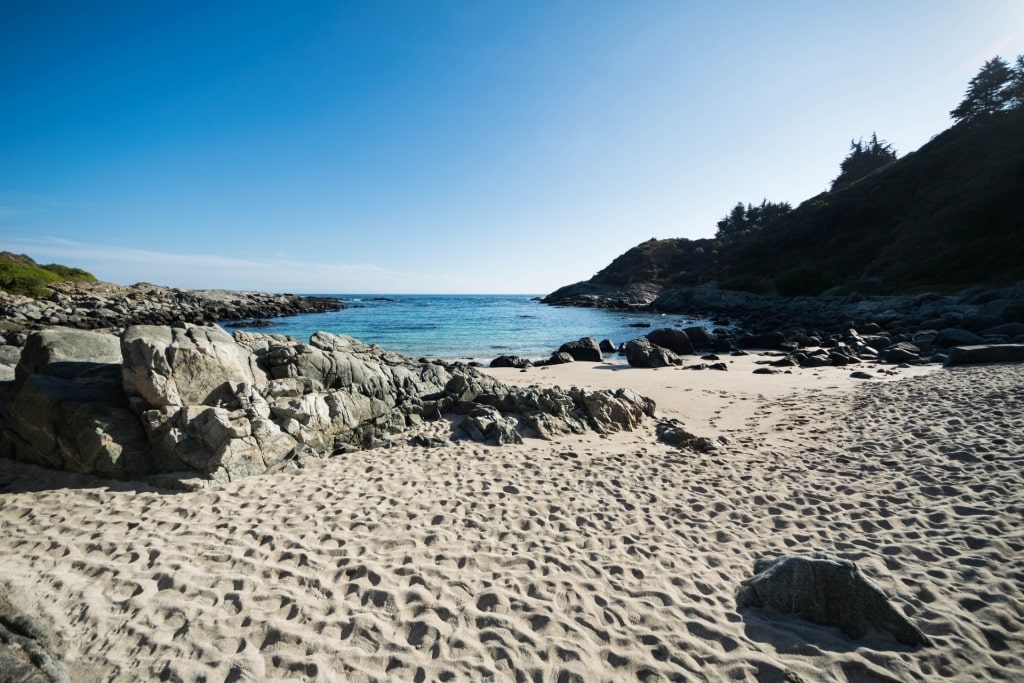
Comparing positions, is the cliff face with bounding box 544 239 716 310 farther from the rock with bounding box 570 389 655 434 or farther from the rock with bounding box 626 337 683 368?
the rock with bounding box 570 389 655 434

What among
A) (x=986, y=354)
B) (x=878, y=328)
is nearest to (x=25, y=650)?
(x=986, y=354)

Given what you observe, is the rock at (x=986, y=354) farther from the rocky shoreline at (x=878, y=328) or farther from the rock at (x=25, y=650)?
the rock at (x=25, y=650)

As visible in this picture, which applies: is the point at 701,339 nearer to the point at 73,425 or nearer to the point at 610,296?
the point at 73,425

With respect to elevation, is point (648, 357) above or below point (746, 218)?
below

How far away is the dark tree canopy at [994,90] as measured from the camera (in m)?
64.9

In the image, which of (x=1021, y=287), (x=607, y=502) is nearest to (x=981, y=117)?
(x=1021, y=287)

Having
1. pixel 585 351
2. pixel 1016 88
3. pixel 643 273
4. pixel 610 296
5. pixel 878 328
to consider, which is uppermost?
pixel 1016 88

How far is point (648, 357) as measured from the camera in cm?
2288

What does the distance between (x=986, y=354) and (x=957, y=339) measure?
6.00 m

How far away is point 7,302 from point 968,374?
6347 cm

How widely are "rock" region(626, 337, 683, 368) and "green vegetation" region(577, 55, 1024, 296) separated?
105 feet

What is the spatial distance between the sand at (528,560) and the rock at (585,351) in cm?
1592

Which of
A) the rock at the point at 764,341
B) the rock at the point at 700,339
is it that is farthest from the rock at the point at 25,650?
the rock at the point at 764,341

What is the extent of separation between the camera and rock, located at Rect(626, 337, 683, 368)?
22719 millimetres
